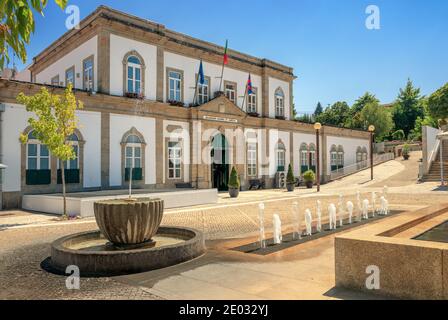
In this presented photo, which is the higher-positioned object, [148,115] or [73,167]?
[148,115]

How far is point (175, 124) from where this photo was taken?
26375 mm

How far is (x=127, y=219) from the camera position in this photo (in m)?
7.13

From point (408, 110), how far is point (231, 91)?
54327mm

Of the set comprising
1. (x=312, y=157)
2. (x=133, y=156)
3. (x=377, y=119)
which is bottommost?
(x=133, y=156)

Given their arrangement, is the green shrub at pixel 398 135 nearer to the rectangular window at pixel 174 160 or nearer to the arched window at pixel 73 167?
the rectangular window at pixel 174 160

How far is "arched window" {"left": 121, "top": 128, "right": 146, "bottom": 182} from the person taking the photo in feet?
76.3

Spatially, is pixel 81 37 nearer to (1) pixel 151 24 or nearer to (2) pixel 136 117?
(1) pixel 151 24

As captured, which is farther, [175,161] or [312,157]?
[312,157]

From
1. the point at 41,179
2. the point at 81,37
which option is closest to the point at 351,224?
the point at 41,179

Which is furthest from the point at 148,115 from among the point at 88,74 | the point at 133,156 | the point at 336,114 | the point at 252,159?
the point at 336,114

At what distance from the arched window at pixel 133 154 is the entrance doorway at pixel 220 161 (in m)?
6.63

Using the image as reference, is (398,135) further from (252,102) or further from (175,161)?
Result: (175,161)

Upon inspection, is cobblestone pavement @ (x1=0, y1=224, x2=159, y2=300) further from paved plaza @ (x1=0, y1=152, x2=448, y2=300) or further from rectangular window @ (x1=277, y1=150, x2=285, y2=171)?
rectangular window @ (x1=277, y1=150, x2=285, y2=171)

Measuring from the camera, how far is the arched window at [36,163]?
1930 cm
